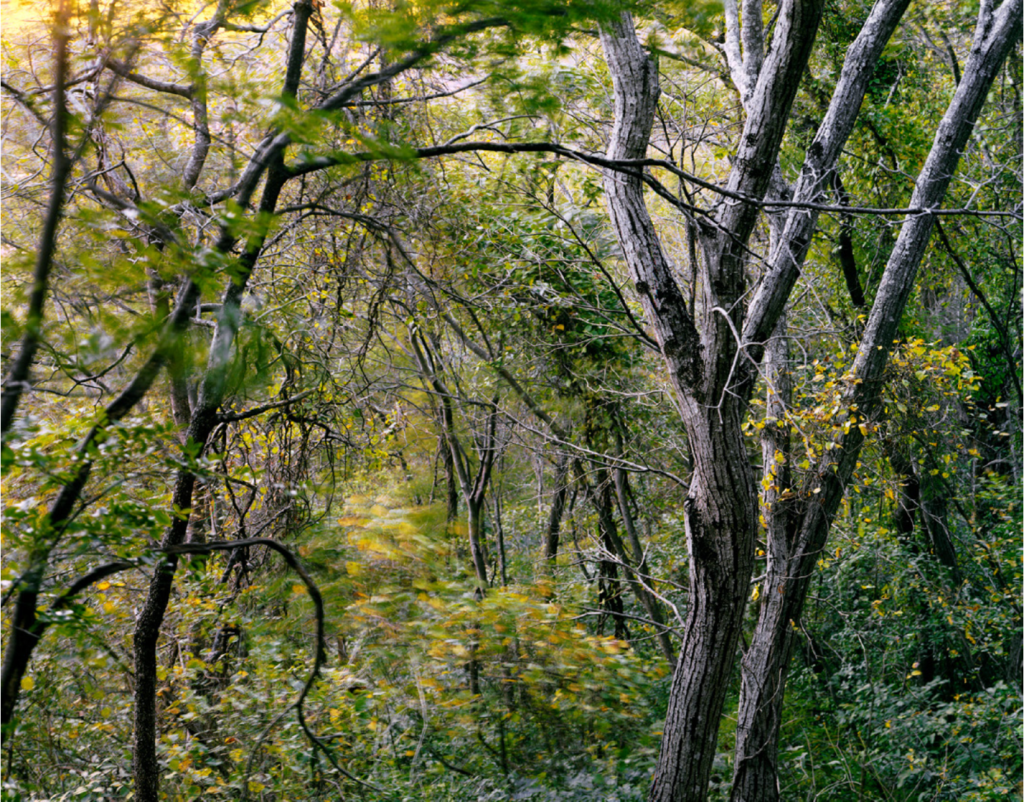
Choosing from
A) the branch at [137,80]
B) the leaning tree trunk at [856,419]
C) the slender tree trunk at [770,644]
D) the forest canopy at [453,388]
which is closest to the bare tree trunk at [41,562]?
the forest canopy at [453,388]

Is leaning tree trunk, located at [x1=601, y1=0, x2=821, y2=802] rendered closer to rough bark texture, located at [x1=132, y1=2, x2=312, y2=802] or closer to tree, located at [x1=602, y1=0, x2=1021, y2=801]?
tree, located at [x1=602, y1=0, x2=1021, y2=801]

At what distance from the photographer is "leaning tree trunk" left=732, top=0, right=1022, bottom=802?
4688 millimetres

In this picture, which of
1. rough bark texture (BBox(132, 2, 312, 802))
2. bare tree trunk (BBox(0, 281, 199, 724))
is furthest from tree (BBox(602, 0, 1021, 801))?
bare tree trunk (BBox(0, 281, 199, 724))

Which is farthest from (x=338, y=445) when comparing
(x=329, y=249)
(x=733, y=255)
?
(x=733, y=255)

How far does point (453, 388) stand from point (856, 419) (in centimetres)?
385

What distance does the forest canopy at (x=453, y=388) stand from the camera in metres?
1.74

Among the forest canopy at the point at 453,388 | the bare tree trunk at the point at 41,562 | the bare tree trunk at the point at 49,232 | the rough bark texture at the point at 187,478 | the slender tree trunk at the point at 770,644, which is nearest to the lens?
the bare tree trunk at the point at 49,232

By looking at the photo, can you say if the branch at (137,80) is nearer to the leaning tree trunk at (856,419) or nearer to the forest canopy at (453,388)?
the forest canopy at (453,388)

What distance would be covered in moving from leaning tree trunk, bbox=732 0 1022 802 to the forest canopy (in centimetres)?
3

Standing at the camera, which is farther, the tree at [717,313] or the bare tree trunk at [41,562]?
the tree at [717,313]

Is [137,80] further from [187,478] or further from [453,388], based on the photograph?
Result: [453,388]

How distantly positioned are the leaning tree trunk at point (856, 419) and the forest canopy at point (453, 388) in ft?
0.09

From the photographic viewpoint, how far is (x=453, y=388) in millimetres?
7254

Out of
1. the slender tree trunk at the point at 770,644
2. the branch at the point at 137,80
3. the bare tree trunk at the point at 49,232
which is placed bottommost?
the slender tree trunk at the point at 770,644
